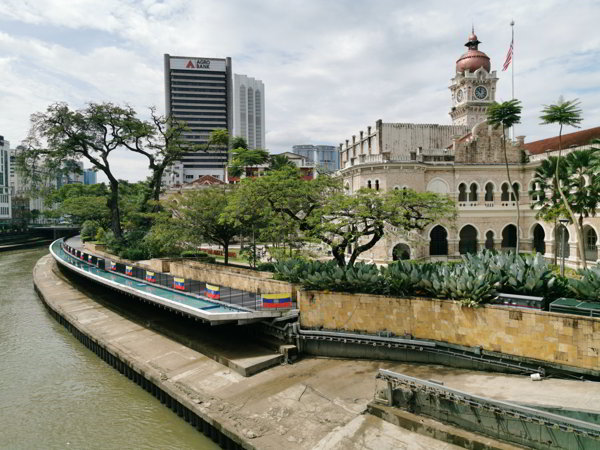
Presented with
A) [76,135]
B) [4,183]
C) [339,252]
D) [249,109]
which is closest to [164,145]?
[76,135]

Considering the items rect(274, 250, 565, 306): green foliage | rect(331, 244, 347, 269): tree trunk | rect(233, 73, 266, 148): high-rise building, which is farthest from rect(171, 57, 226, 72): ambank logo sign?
rect(274, 250, 565, 306): green foliage

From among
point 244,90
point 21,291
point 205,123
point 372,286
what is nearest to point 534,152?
point 372,286

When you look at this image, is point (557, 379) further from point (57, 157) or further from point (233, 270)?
point (57, 157)

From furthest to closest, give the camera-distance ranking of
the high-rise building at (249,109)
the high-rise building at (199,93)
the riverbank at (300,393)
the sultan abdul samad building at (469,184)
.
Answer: the high-rise building at (249,109) < the high-rise building at (199,93) < the sultan abdul samad building at (469,184) < the riverbank at (300,393)

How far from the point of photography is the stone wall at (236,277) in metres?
20.1

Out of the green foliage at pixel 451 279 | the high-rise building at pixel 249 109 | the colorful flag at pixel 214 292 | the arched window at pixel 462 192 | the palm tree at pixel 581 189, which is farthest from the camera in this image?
the high-rise building at pixel 249 109

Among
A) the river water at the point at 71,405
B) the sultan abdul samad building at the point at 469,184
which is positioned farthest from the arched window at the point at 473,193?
the river water at the point at 71,405

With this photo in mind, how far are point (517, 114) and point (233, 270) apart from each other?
23962 millimetres

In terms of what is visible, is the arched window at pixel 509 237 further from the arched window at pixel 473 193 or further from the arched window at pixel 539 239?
the arched window at pixel 473 193

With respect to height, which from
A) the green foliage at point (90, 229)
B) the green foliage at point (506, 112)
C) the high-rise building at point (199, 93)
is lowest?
the green foliage at point (90, 229)

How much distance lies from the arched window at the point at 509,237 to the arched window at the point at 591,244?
23.3 feet

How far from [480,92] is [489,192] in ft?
52.5

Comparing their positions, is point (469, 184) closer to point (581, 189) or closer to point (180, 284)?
point (581, 189)

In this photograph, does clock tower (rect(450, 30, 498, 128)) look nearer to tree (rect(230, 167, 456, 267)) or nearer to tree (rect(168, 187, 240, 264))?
tree (rect(230, 167, 456, 267))
